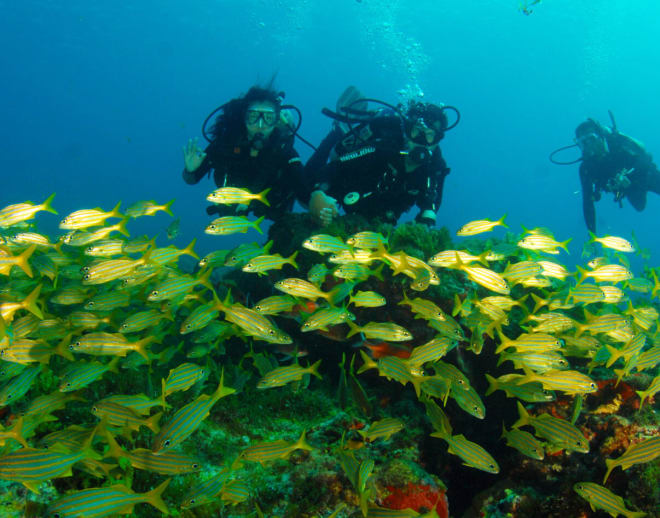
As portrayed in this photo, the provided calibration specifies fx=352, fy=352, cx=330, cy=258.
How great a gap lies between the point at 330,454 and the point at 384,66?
365ft

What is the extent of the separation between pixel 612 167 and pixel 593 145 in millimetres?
1145

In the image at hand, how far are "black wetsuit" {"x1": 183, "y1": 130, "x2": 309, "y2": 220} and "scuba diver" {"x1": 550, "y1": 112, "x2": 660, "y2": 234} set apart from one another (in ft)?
33.5

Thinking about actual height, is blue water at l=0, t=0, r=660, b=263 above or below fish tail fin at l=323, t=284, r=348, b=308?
above

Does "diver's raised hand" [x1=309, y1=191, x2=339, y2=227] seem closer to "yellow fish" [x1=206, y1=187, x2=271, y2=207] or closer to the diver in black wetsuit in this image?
"yellow fish" [x1=206, y1=187, x2=271, y2=207]

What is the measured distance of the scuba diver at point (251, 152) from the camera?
786 cm

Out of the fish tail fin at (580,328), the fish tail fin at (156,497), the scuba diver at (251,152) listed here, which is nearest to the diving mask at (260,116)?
the scuba diver at (251,152)

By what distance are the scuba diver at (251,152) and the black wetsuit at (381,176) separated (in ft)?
3.40

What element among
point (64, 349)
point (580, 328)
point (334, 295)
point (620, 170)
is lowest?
point (64, 349)

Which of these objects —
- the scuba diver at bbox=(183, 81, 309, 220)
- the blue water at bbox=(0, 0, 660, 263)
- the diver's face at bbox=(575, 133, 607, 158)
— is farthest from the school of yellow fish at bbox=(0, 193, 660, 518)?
the blue water at bbox=(0, 0, 660, 263)

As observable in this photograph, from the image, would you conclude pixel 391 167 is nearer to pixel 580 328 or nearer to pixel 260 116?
pixel 260 116

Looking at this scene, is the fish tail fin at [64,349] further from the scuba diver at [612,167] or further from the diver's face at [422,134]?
the scuba diver at [612,167]

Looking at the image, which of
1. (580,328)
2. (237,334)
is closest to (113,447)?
(237,334)

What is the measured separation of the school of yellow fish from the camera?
2686 mm

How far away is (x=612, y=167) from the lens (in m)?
→ 12.5
